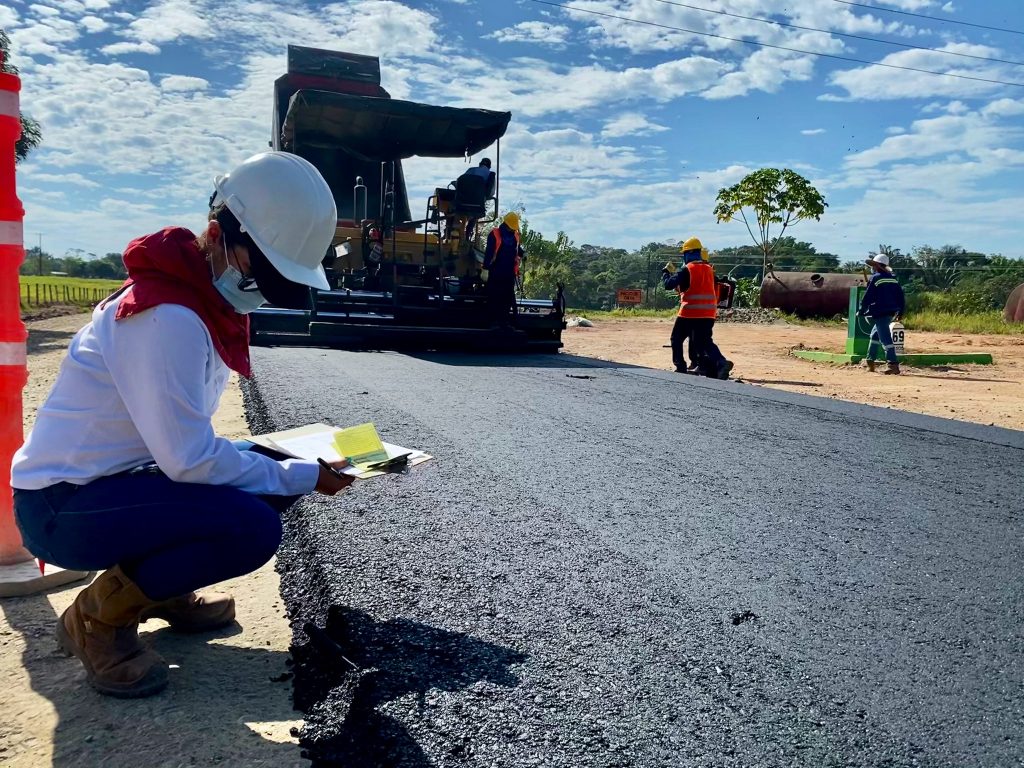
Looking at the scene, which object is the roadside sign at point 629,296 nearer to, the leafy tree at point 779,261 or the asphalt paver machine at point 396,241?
the leafy tree at point 779,261

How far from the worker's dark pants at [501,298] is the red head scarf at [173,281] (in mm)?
8278

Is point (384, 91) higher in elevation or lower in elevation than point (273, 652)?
higher

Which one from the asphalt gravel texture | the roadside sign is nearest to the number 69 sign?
the asphalt gravel texture

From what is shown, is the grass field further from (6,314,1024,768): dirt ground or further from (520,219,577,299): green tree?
(6,314,1024,768): dirt ground

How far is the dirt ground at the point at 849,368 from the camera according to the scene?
27.0 feet

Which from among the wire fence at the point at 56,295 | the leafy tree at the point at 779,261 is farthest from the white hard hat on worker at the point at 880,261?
the wire fence at the point at 56,295

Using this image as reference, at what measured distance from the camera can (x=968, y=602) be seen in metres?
2.38

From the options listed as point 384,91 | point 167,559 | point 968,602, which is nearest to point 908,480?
point 968,602

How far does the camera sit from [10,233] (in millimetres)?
2725

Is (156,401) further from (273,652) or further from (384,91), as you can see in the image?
(384,91)

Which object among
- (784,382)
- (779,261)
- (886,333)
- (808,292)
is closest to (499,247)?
(784,382)

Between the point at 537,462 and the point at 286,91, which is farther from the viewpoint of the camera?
the point at 286,91

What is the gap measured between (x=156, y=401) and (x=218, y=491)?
0.31 m

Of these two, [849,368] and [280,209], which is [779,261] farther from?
[280,209]
